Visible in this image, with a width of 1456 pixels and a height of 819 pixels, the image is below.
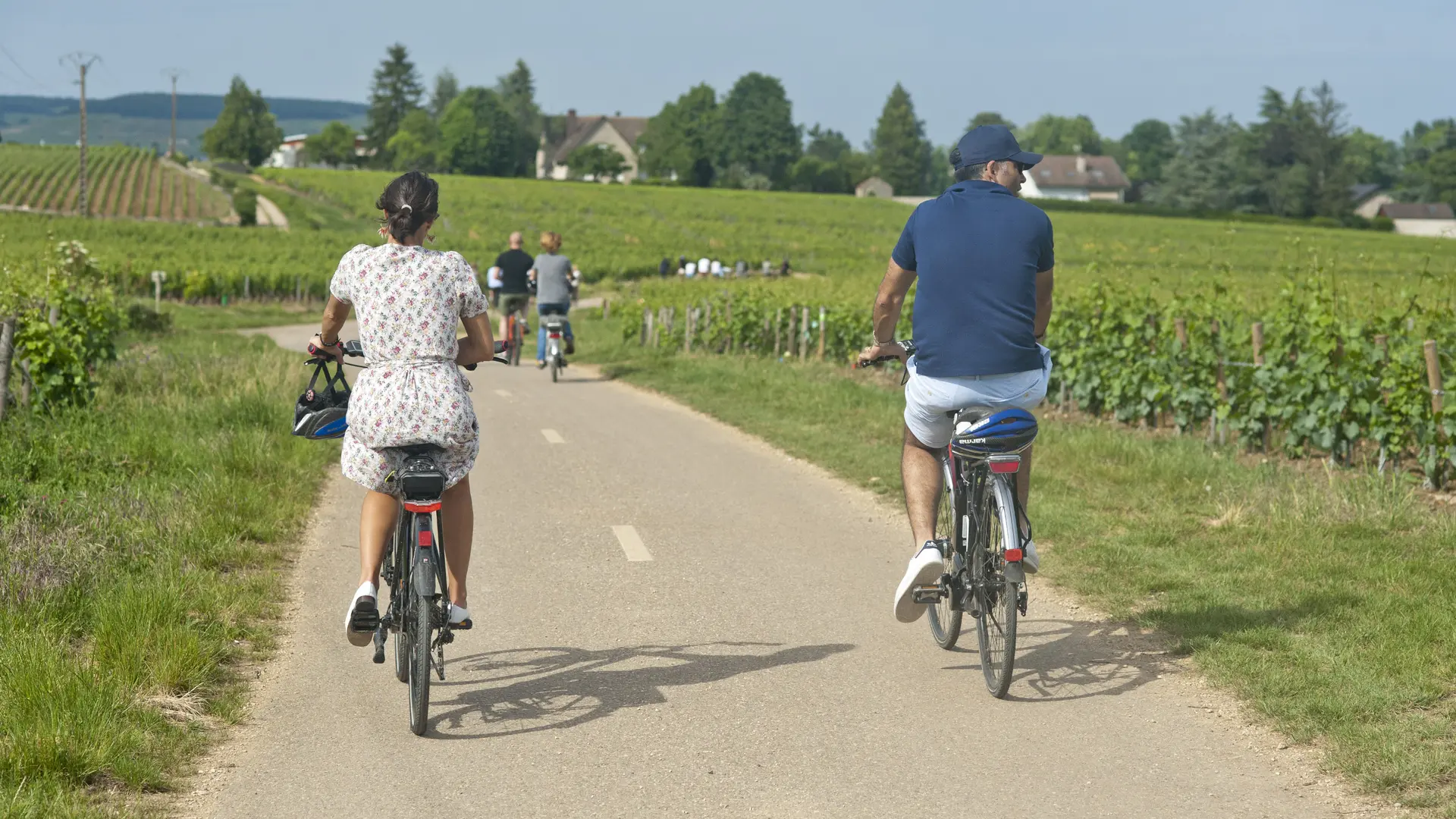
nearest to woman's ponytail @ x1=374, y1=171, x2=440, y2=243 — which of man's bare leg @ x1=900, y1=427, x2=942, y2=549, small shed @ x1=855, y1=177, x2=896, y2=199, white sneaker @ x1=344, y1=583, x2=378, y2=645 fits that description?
white sneaker @ x1=344, y1=583, x2=378, y2=645

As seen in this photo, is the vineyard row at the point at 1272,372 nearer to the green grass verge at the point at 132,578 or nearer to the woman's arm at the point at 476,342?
the woman's arm at the point at 476,342

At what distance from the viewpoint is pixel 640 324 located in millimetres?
30281

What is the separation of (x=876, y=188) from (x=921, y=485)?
170 meters

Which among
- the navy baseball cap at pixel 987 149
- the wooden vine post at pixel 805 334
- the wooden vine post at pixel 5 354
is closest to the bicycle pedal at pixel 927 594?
the navy baseball cap at pixel 987 149

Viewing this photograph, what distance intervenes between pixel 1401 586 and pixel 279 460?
7374 mm

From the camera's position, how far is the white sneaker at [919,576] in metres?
5.80

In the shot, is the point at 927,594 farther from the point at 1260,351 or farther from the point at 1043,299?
the point at 1260,351

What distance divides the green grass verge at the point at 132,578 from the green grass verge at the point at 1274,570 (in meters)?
3.70

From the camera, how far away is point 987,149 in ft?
19.2

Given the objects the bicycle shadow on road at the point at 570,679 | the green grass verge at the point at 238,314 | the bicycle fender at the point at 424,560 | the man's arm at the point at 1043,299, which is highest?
the man's arm at the point at 1043,299

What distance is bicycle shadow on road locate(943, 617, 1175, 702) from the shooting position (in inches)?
230

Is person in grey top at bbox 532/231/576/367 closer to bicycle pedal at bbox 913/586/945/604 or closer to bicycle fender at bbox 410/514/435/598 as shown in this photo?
bicycle pedal at bbox 913/586/945/604

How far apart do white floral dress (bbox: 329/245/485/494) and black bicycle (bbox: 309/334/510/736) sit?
0.08 m

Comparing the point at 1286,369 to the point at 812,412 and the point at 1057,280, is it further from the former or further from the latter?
the point at 1057,280
